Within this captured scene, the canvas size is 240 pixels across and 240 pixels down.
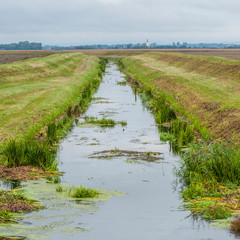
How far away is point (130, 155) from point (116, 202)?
491 centimetres

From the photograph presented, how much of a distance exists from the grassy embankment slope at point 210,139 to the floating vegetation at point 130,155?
1236 millimetres

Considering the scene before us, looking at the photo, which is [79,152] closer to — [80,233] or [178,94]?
[80,233]

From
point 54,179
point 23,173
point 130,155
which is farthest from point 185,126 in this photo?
point 23,173

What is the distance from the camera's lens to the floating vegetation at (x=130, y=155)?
14375 mm

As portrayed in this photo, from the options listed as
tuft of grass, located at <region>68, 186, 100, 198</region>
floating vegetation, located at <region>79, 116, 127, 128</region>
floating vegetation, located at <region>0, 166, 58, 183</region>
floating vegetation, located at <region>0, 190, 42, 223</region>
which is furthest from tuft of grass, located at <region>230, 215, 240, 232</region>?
floating vegetation, located at <region>79, 116, 127, 128</region>

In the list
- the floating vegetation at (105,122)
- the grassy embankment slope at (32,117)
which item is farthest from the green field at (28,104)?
the floating vegetation at (105,122)

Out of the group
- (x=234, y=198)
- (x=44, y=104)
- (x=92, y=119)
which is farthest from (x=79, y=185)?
(x=44, y=104)

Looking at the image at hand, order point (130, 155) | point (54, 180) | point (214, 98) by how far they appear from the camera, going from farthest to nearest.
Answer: point (214, 98)
point (130, 155)
point (54, 180)

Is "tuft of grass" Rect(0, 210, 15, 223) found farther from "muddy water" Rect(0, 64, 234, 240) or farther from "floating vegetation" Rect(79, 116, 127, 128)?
"floating vegetation" Rect(79, 116, 127, 128)

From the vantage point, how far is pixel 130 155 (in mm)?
14773

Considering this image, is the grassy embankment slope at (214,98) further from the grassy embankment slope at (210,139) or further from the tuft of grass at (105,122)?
the tuft of grass at (105,122)

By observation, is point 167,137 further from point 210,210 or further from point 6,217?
point 6,217

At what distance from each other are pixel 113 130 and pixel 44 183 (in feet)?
27.7

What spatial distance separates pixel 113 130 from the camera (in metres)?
19.5
